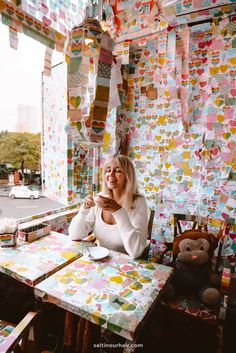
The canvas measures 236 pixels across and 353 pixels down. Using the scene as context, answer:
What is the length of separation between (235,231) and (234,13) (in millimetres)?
2368

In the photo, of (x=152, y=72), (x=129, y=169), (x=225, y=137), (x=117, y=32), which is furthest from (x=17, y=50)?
(x=225, y=137)

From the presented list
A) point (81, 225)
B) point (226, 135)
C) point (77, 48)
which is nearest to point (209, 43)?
point (226, 135)

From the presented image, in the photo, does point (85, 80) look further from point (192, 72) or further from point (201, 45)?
point (201, 45)

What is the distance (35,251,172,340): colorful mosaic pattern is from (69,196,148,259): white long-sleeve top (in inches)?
5.2

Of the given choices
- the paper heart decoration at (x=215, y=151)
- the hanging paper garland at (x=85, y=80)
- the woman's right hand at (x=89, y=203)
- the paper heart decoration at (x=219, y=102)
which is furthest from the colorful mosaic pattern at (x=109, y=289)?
the paper heart decoration at (x=219, y=102)

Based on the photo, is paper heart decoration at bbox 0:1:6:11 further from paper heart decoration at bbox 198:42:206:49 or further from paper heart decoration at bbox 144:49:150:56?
paper heart decoration at bbox 198:42:206:49

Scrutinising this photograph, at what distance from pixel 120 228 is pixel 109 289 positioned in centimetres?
48

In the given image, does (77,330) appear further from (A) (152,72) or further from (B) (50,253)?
(A) (152,72)

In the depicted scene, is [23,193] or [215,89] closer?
[23,193]

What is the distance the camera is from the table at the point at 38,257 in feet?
4.00

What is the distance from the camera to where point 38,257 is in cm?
143

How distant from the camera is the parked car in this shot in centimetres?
220

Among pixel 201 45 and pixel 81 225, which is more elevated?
pixel 201 45

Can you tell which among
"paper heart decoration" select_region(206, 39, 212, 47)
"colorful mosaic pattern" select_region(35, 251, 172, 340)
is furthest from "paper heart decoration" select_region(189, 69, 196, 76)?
"colorful mosaic pattern" select_region(35, 251, 172, 340)
